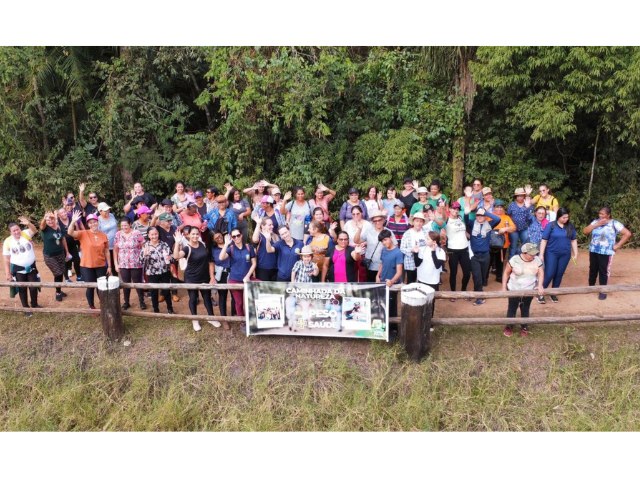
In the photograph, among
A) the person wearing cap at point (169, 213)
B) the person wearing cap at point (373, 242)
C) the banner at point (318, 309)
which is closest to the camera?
the banner at point (318, 309)

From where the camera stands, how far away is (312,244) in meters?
7.27

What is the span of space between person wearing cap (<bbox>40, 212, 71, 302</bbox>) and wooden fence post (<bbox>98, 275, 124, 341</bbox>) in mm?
1517

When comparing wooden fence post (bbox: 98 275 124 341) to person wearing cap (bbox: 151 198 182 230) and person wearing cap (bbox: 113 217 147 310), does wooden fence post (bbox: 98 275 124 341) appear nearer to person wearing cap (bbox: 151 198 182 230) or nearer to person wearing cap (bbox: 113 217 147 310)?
person wearing cap (bbox: 113 217 147 310)

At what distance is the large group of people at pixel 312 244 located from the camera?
23.3ft

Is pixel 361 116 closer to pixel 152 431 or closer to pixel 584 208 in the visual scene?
pixel 584 208

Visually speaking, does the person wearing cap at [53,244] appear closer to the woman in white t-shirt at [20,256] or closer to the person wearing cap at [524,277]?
the woman in white t-shirt at [20,256]

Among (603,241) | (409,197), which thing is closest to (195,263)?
(409,197)

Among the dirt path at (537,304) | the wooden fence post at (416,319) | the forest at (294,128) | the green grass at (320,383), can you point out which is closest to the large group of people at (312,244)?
the dirt path at (537,304)

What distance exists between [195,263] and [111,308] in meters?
1.38

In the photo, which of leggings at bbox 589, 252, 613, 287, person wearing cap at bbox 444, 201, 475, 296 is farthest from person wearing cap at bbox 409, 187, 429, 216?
leggings at bbox 589, 252, 613, 287

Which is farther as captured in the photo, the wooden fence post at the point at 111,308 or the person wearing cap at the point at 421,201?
the person wearing cap at the point at 421,201

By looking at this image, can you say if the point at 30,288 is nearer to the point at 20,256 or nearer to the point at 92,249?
the point at 20,256

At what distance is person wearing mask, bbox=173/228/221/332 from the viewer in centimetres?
728

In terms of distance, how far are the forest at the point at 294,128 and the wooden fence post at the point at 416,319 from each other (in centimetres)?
597
